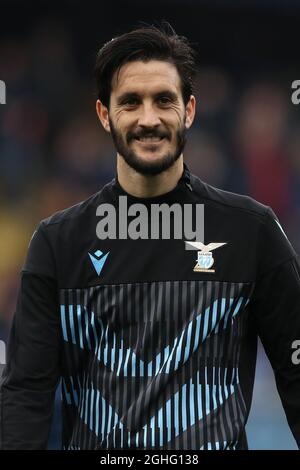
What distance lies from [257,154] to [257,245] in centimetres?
399

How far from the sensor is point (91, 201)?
299 centimetres

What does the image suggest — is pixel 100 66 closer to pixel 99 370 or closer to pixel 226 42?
pixel 99 370

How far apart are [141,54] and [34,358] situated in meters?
1.00

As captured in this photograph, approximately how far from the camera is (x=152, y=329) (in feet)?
9.04

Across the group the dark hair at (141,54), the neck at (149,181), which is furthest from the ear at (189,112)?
the neck at (149,181)

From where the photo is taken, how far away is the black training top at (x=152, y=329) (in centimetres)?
275

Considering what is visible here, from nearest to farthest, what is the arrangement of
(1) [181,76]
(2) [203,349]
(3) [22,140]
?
(2) [203,349], (1) [181,76], (3) [22,140]

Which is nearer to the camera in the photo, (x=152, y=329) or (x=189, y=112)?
(x=152, y=329)

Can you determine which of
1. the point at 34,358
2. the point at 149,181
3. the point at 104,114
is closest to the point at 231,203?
the point at 149,181

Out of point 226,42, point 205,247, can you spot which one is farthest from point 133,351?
point 226,42

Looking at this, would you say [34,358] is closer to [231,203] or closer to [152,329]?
[152,329]

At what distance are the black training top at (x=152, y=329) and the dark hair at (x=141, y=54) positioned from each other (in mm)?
316

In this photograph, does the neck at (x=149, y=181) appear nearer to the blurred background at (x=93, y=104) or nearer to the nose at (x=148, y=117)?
the nose at (x=148, y=117)

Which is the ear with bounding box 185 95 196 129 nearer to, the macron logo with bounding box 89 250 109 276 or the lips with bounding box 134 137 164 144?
the lips with bounding box 134 137 164 144
